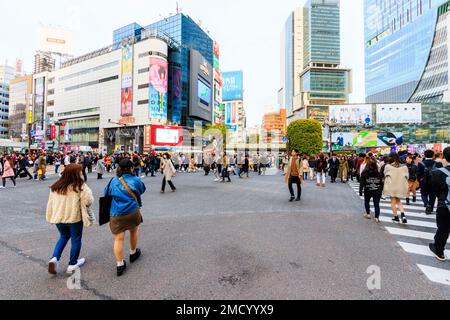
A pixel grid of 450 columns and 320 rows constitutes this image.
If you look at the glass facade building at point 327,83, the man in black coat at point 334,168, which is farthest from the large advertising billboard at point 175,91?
the glass facade building at point 327,83

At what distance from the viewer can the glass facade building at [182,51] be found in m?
55.5

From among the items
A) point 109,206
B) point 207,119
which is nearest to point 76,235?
point 109,206

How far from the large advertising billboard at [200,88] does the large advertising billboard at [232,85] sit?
1273 inches

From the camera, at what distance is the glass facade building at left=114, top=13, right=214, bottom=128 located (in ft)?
182

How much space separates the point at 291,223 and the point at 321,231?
794 millimetres

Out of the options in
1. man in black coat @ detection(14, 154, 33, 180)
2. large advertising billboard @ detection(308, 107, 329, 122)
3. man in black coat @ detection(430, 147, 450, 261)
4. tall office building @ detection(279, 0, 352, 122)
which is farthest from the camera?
tall office building @ detection(279, 0, 352, 122)

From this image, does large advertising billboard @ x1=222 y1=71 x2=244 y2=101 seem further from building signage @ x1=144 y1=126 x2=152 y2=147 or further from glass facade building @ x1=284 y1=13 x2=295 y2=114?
building signage @ x1=144 y1=126 x2=152 y2=147

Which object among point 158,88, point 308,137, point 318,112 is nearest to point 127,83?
point 158,88

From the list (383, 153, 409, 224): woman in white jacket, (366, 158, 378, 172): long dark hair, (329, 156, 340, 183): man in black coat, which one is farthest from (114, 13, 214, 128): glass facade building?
(383, 153, 409, 224): woman in white jacket

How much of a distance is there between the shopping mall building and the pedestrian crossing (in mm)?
46504

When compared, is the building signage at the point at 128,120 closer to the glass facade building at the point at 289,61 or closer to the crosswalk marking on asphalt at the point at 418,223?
the crosswalk marking on asphalt at the point at 418,223

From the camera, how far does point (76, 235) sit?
3.34 meters

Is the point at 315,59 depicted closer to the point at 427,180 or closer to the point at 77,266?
the point at 427,180
